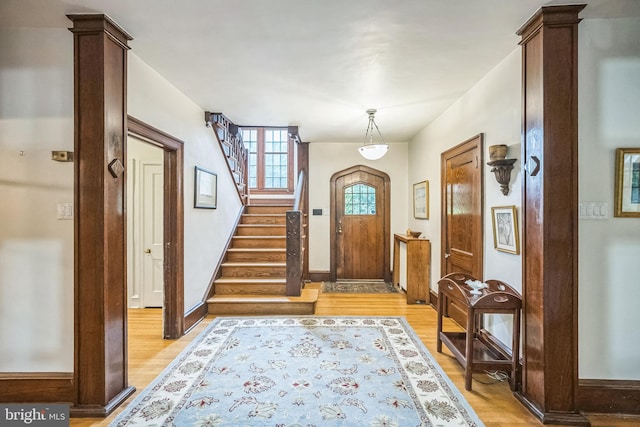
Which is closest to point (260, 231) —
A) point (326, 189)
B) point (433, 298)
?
point (326, 189)

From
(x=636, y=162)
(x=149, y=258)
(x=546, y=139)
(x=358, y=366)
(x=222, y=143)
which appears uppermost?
(x=222, y=143)

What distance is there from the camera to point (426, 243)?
454 centimetres

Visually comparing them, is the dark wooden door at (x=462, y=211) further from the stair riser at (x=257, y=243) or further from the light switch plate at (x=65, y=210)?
the light switch plate at (x=65, y=210)

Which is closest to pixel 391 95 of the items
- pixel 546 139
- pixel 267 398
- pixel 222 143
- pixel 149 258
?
pixel 546 139

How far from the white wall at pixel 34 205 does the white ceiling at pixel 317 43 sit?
22 centimetres

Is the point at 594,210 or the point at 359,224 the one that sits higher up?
the point at 594,210

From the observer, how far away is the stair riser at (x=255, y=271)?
454 centimetres

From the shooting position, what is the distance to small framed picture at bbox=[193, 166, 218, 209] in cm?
370

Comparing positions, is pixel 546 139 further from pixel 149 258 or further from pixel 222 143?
pixel 149 258

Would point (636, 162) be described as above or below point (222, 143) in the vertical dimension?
below

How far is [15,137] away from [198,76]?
1463mm

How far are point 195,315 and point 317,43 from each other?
317 centimetres

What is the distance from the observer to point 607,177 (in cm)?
199

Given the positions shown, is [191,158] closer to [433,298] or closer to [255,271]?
[255,271]
